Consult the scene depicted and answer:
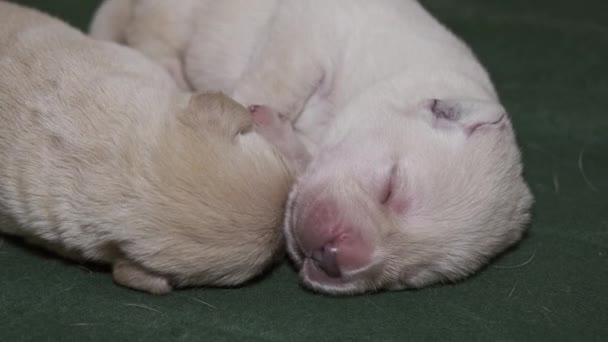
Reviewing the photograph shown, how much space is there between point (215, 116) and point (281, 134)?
498mm

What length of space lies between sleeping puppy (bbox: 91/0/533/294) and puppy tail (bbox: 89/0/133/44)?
0.36 metres

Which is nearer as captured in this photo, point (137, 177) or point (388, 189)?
point (137, 177)

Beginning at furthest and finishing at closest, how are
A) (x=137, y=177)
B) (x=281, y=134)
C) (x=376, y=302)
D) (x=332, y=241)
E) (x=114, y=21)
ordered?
(x=114, y=21)
(x=281, y=134)
(x=376, y=302)
(x=332, y=241)
(x=137, y=177)

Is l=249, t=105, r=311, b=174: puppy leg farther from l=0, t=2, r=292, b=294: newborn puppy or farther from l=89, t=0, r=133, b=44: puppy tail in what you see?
l=89, t=0, r=133, b=44: puppy tail

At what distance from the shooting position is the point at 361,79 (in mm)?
3275

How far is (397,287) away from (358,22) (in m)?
1.20

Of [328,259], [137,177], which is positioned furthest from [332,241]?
[137,177]

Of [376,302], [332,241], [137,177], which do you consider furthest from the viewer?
[376,302]

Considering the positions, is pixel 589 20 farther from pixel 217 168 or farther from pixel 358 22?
pixel 217 168

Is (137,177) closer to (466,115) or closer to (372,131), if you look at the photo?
(372,131)

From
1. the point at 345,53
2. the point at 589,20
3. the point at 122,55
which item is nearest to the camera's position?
the point at 122,55

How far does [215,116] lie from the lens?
8.67 ft

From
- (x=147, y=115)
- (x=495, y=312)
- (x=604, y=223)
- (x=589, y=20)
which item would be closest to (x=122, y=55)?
(x=147, y=115)

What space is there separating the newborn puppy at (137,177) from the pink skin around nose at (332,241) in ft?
0.42
